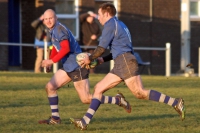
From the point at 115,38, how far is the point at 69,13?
1811 centimetres

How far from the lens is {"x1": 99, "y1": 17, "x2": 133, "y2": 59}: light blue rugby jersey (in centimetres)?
1085

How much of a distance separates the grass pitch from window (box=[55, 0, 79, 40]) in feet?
25.0

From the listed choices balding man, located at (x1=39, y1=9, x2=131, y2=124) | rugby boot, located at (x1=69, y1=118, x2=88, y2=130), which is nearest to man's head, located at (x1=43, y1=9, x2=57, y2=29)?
balding man, located at (x1=39, y1=9, x2=131, y2=124)

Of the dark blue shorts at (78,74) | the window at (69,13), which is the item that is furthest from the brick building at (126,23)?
the dark blue shorts at (78,74)

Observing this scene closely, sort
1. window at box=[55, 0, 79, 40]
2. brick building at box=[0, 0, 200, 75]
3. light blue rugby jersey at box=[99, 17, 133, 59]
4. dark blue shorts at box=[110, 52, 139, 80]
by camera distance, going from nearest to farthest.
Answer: light blue rugby jersey at box=[99, 17, 133, 59]
dark blue shorts at box=[110, 52, 139, 80]
brick building at box=[0, 0, 200, 75]
window at box=[55, 0, 79, 40]

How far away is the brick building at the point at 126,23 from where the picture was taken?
2783 cm

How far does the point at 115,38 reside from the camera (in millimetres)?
10953

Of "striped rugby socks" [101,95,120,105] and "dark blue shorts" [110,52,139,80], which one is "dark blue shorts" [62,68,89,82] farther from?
"dark blue shorts" [110,52,139,80]

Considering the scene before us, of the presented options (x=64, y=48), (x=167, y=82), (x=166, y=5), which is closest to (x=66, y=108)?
(x=64, y=48)

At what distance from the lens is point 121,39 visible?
11.0 metres

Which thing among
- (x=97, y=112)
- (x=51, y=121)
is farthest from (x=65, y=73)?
(x=97, y=112)

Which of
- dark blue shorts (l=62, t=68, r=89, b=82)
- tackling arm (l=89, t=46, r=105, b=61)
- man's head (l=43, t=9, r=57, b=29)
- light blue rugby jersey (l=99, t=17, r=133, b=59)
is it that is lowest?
dark blue shorts (l=62, t=68, r=89, b=82)

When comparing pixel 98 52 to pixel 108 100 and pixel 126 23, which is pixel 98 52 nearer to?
pixel 108 100

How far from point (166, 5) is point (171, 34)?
1205 mm
